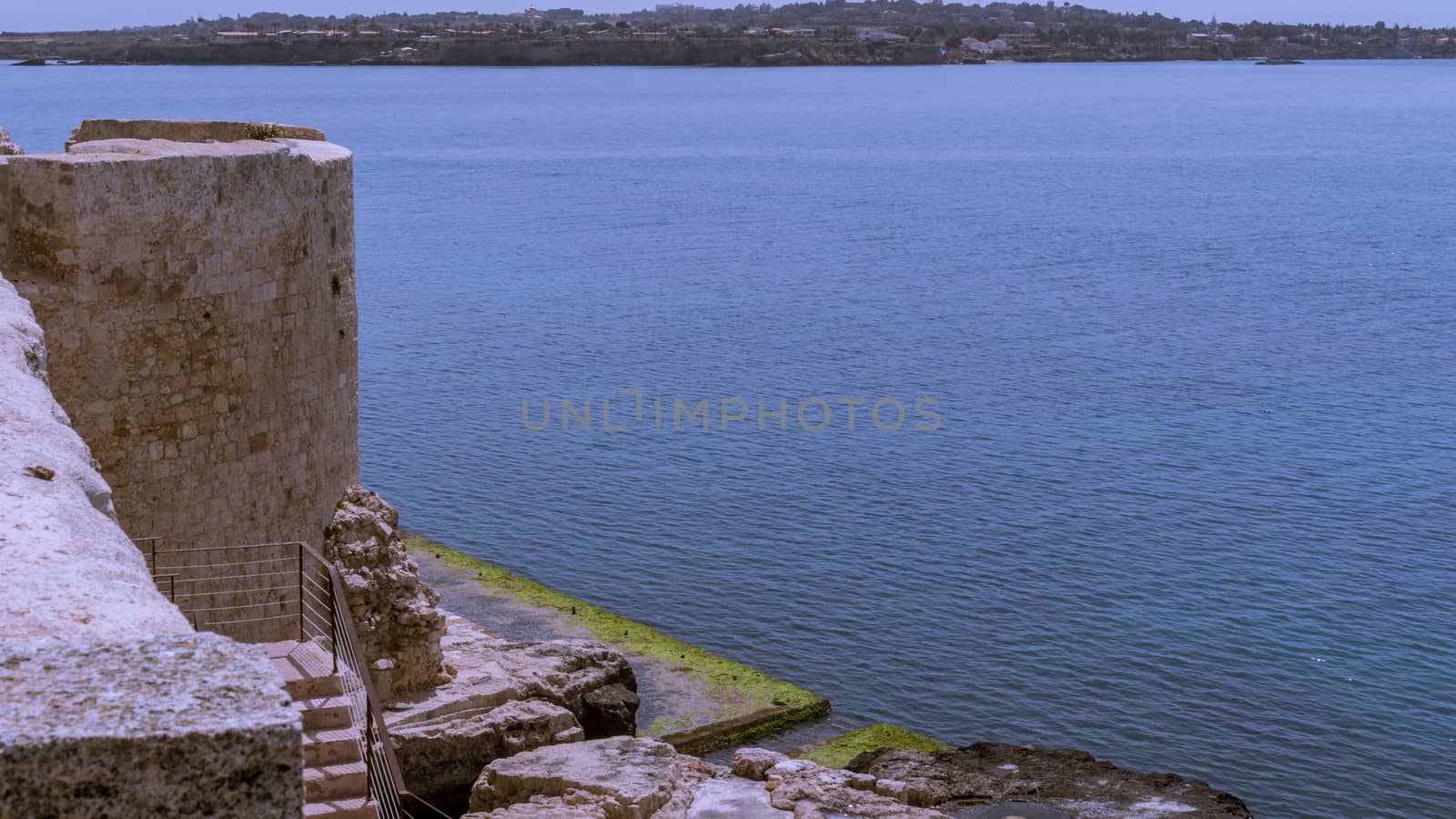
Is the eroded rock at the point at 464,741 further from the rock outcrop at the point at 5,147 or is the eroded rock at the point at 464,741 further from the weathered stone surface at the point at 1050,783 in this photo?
the rock outcrop at the point at 5,147

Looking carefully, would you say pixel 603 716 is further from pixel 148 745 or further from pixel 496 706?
pixel 148 745

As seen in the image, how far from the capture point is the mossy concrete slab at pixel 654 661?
1759 centimetres

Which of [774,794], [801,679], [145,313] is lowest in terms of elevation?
[801,679]

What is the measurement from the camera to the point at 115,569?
4504 millimetres

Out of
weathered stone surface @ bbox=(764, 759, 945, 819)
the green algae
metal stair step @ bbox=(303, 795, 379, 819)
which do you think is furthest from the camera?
the green algae

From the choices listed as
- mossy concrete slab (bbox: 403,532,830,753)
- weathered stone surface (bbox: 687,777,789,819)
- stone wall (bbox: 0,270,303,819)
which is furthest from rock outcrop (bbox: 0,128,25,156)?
mossy concrete slab (bbox: 403,532,830,753)

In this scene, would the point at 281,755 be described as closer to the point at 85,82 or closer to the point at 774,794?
the point at 774,794

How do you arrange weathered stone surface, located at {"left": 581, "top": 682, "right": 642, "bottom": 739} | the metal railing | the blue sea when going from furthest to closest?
the blue sea, weathered stone surface, located at {"left": 581, "top": 682, "right": 642, "bottom": 739}, the metal railing

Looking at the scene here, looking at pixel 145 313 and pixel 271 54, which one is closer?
pixel 145 313

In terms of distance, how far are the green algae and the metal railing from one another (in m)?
7.13

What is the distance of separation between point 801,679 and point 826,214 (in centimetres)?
4327

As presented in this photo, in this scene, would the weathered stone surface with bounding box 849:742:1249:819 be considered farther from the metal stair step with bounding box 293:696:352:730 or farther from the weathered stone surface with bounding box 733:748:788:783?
the metal stair step with bounding box 293:696:352:730

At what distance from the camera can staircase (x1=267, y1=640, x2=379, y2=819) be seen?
27.6 feet

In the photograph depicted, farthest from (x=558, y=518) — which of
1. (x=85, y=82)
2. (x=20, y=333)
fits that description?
(x=85, y=82)
